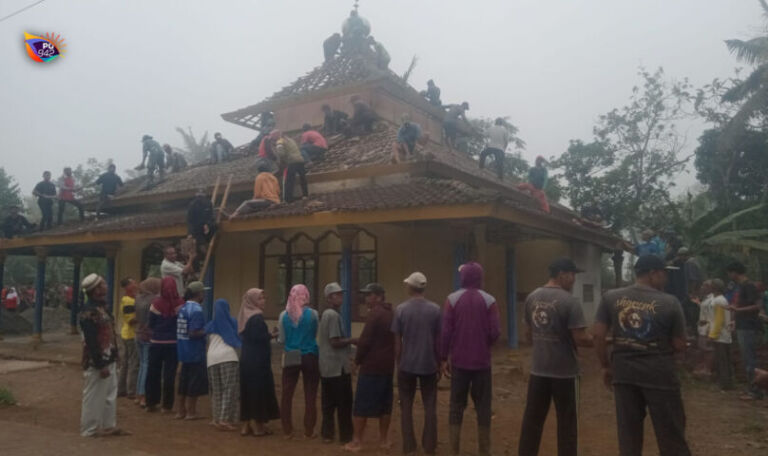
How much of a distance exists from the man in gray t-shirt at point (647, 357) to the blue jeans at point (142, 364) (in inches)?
223

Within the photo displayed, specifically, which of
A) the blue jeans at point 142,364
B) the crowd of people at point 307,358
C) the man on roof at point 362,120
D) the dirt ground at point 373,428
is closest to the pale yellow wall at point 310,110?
the man on roof at point 362,120

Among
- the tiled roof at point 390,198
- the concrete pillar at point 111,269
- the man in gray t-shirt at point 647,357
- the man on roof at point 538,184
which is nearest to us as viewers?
the man in gray t-shirt at point 647,357

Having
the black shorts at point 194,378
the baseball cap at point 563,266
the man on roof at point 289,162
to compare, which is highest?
the man on roof at point 289,162

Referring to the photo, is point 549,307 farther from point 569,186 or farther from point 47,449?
point 569,186

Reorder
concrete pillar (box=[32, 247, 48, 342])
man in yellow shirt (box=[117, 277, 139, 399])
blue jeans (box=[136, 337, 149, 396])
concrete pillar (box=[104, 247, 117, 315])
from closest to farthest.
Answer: blue jeans (box=[136, 337, 149, 396]), man in yellow shirt (box=[117, 277, 139, 399]), concrete pillar (box=[104, 247, 117, 315]), concrete pillar (box=[32, 247, 48, 342])

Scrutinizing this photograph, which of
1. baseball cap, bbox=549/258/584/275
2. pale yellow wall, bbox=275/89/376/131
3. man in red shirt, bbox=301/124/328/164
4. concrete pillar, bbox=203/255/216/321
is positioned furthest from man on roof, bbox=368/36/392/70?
baseball cap, bbox=549/258/584/275

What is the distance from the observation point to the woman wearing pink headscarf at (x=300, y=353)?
19.3 ft

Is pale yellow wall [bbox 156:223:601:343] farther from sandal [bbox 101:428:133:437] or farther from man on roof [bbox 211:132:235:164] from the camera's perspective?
sandal [bbox 101:428:133:437]

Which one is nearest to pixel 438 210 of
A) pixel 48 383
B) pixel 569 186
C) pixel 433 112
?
pixel 48 383

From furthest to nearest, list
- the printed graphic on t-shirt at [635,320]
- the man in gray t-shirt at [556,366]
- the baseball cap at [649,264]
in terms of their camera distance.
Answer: the man in gray t-shirt at [556,366], the baseball cap at [649,264], the printed graphic on t-shirt at [635,320]

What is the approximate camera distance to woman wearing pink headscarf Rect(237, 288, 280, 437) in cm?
593

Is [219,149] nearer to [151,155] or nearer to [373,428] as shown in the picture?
[151,155]

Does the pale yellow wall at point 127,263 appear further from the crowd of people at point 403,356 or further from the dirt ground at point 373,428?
the crowd of people at point 403,356

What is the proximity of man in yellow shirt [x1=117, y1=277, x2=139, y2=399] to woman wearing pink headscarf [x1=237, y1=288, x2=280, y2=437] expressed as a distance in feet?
7.62
